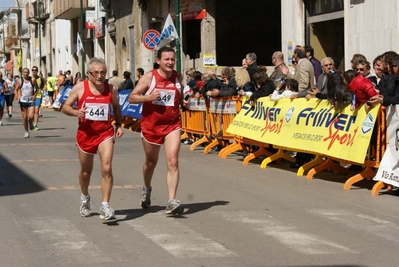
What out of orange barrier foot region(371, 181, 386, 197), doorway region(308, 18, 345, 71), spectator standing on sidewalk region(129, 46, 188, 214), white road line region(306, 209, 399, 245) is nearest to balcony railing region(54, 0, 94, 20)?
doorway region(308, 18, 345, 71)

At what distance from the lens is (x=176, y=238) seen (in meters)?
8.38

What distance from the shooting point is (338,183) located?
12836mm

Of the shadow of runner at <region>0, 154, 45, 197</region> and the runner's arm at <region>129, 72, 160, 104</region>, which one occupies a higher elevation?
the runner's arm at <region>129, 72, 160, 104</region>

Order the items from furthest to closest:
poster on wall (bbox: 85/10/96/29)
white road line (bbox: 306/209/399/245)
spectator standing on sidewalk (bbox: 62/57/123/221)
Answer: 1. poster on wall (bbox: 85/10/96/29)
2. spectator standing on sidewalk (bbox: 62/57/123/221)
3. white road line (bbox: 306/209/399/245)

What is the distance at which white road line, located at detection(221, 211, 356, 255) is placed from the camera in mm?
7855

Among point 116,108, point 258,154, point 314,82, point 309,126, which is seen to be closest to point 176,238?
point 116,108

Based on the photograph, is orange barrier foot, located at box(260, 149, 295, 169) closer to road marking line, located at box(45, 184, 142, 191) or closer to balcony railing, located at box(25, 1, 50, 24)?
road marking line, located at box(45, 184, 142, 191)

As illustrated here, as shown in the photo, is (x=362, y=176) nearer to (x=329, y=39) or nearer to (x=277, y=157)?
(x=277, y=157)

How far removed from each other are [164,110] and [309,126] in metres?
4.24

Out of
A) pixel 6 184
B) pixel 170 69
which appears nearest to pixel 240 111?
pixel 6 184

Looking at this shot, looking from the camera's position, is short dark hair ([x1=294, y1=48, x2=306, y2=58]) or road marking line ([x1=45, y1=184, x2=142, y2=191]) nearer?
road marking line ([x1=45, y1=184, x2=142, y2=191])

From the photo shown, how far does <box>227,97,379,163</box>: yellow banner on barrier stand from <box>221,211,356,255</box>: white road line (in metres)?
2.85

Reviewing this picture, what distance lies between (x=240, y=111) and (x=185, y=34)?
1865 cm

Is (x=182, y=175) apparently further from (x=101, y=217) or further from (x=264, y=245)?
(x=264, y=245)
